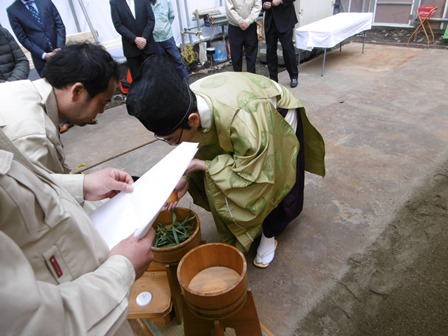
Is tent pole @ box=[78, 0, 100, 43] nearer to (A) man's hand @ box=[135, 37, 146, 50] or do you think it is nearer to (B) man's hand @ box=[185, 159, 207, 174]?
(A) man's hand @ box=[135, 37, 146, 50]

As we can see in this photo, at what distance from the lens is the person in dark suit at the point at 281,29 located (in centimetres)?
485

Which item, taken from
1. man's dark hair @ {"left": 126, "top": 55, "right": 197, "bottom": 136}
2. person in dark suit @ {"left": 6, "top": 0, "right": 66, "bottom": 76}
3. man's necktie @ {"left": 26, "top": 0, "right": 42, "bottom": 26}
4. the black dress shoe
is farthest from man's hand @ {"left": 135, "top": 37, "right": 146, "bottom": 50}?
man's dark hair @ {"left": 126, "top": 55, "right": 197, "bottom": 136}

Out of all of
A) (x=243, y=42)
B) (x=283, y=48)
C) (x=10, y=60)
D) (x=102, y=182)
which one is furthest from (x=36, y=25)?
(x=102, y=182)

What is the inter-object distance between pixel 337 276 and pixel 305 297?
0.87 feet

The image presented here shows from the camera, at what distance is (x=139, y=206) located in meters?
1.21

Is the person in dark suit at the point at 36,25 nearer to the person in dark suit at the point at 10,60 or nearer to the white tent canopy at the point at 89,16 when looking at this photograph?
the person in dark suit at the point at 10,60

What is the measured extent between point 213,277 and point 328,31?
16.9 feet

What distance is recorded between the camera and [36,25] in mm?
4059

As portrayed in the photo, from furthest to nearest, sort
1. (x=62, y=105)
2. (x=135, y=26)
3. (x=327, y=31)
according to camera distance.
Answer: (x=327, y=31) < (x=135, y=26) < (x=62, y=105)

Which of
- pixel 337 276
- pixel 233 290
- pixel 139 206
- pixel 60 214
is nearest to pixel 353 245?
pixel 337 276

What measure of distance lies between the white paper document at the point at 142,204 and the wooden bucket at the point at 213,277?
0.36m

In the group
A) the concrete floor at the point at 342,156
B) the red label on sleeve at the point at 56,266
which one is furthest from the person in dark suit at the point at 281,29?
the red label on sleeve at the point at 56,266

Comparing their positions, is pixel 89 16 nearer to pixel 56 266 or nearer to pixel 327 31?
pixel 327 31

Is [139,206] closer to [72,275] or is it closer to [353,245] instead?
[72,275]
